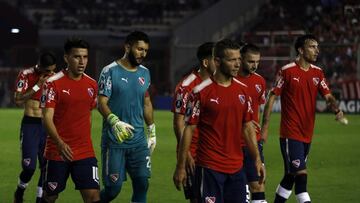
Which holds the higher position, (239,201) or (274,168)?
(239,201)

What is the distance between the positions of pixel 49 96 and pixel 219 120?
230 cm

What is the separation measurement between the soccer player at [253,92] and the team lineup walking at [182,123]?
14 millimetres

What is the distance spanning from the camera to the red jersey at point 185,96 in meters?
10.1

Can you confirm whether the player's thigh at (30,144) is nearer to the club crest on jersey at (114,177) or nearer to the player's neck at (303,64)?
the club crest on jersey at (114,177)

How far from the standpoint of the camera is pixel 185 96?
10.3 m

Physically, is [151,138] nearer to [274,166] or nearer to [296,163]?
[296,163]

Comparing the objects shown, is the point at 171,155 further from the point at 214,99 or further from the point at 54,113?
the point at 214,99

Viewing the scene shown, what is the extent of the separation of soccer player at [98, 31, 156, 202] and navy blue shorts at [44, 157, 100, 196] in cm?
46

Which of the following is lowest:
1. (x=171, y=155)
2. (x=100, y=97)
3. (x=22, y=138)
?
(x=171, y=155)

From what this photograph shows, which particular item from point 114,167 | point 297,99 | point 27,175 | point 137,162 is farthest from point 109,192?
point 297,99

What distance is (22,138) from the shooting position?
516 inches

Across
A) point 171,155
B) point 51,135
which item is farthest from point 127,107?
point 171,155

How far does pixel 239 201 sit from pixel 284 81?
360cm

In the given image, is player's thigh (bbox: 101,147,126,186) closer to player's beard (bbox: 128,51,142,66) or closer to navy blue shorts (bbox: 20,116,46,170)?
player's beard (bbox: 128,51,142,66)
